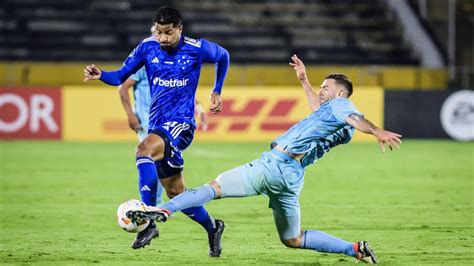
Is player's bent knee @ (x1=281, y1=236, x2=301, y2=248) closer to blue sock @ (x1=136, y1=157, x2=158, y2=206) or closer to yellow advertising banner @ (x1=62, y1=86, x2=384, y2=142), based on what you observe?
blue sock @ (x1=136, y1=157, x2=158, y2=206)

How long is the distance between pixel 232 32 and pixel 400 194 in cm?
1675

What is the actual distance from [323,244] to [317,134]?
0.92 m

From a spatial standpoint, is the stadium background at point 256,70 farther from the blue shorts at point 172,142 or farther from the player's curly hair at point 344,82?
the player's curly hair at point 344,82

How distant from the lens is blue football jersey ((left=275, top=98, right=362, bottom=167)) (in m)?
7.98

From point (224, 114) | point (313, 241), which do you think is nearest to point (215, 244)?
point (313, 241)

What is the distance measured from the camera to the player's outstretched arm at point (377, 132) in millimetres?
7203

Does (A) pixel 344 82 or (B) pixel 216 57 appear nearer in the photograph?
(A) pixel 344 82

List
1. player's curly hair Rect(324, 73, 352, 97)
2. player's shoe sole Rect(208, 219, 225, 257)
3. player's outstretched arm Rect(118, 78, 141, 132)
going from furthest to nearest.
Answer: player's outstretched arm Rect(118, 78, 141, 132) < player's shoe sole Rect(208, 219, 225, 257) < player's curly hair Rect(324, 73, 352, 97)

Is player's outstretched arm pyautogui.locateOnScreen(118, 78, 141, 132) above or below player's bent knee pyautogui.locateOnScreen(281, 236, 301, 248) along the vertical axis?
above

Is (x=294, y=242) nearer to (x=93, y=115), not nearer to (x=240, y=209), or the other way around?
(x=240, y=209)

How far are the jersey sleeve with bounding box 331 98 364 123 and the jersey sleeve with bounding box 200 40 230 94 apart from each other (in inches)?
71.3

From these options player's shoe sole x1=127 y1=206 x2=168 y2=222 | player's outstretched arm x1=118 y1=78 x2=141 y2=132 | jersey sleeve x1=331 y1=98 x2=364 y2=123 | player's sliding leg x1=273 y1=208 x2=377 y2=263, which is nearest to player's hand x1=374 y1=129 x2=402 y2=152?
jersey sleeve x1=331 y1=98 x2=364 y2=123

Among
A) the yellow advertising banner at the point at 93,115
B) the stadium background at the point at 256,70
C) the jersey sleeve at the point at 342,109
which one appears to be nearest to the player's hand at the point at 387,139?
the jersey sleeve at the point at 342,109

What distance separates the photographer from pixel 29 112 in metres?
24.5
